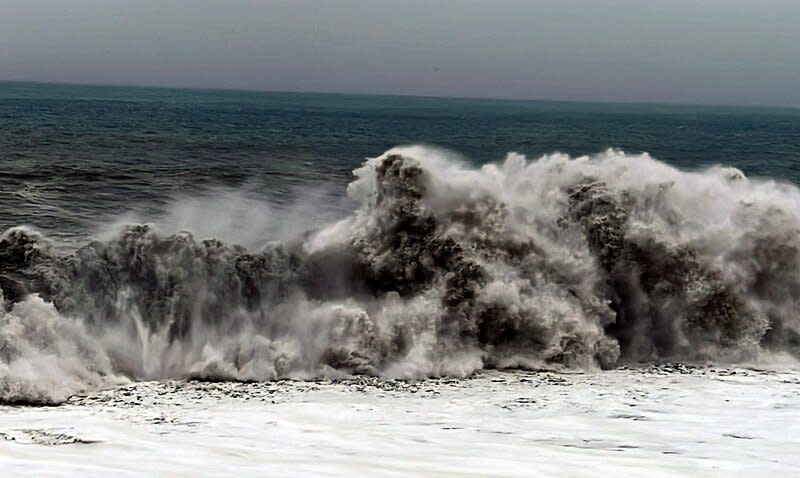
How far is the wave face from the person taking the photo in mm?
10672

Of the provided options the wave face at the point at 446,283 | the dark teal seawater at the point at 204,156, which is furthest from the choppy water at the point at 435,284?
the dark teal seawater at the point at 204,156

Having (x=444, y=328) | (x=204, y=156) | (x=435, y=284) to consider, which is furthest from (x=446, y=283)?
(x=204, y=156)

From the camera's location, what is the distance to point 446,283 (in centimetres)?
1167

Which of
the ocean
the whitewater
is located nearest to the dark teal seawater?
the ocean

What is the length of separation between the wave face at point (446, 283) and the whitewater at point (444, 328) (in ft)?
0.11

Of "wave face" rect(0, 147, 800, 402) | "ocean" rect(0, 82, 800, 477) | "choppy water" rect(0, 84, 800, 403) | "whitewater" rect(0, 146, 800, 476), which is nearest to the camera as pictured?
"ocean" rect(0, 82, 800, 477)

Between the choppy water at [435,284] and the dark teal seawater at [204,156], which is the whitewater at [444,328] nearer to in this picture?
the choppy water at [435,284]

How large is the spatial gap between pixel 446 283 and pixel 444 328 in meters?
0.75

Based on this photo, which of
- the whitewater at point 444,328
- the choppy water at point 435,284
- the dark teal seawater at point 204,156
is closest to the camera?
the whitewater at point 444,328

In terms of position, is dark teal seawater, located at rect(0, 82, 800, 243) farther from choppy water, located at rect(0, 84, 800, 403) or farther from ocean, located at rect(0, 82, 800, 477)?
ocean, located at rect(0, 82, 800, 477)

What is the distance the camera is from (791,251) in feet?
40.7

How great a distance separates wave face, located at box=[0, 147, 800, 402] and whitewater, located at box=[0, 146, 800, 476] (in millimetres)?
34

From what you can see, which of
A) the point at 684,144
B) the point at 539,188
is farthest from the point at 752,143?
the point at 539,188

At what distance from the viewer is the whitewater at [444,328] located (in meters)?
7.84
